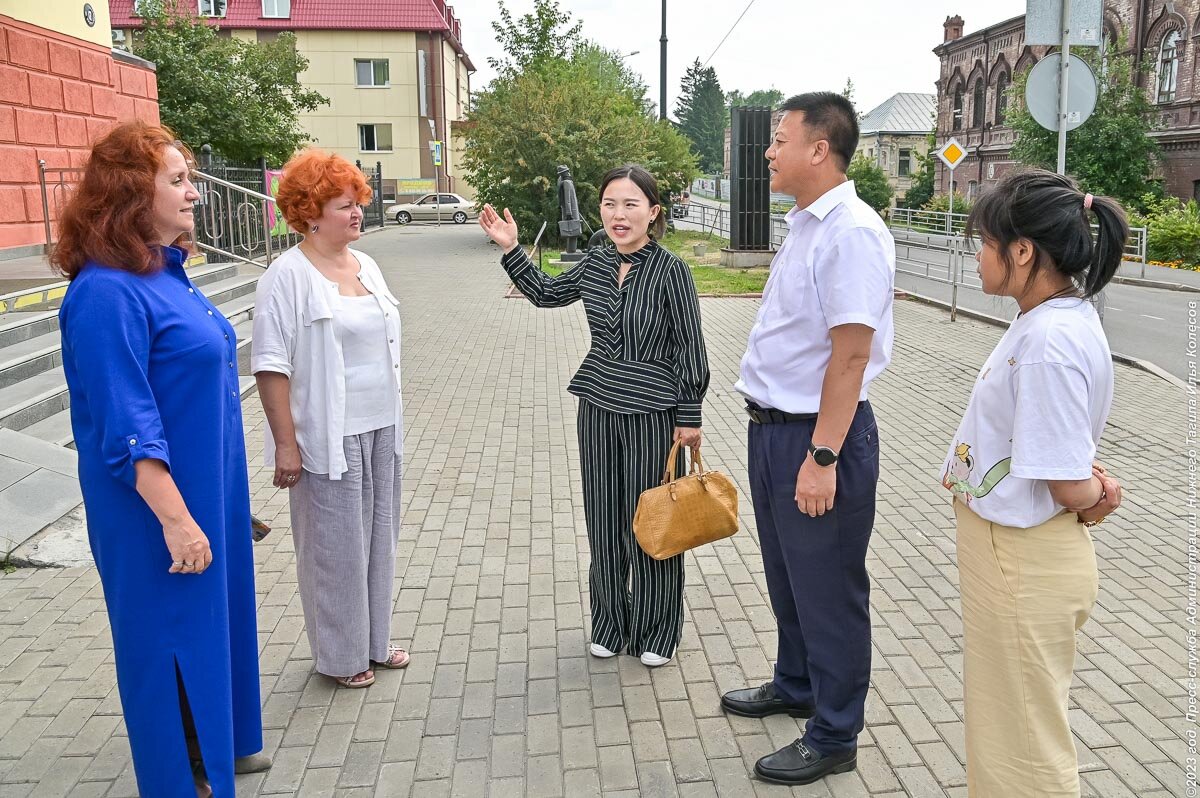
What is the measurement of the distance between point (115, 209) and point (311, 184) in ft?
2.91

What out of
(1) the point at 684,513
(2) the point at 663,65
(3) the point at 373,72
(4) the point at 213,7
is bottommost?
(1) the point at 684,513

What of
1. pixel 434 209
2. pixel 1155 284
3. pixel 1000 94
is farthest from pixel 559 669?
pixel 1000 94

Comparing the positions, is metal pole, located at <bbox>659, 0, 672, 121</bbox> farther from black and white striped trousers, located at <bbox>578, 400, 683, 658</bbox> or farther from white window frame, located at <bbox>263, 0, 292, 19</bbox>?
black and white striped trousers, located at <bbox>578, 400, 683, 658</bbox>

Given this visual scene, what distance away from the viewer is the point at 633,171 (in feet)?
12.1

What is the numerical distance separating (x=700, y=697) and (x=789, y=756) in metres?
0.60

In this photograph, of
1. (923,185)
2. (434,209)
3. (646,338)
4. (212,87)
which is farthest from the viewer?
(923,185)

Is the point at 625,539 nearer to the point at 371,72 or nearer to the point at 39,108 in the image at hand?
the point at 39,108

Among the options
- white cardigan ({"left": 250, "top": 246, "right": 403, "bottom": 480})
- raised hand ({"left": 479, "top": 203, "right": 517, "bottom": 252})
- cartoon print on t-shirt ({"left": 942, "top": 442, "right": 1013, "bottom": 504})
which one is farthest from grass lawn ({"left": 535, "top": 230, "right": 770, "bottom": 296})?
cartoon print on t-shirt ({"left": 942, "top": 442, "right": 1013, "bottom": 504})

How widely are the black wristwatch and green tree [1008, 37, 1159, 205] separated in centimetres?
3124

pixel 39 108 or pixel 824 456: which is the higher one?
pixel 39 108

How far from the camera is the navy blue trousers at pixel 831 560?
10.0ft

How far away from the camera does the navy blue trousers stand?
3.05 metres

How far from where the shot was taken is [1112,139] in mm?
30906

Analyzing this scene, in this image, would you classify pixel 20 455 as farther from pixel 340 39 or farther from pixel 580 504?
pixel 340 39
